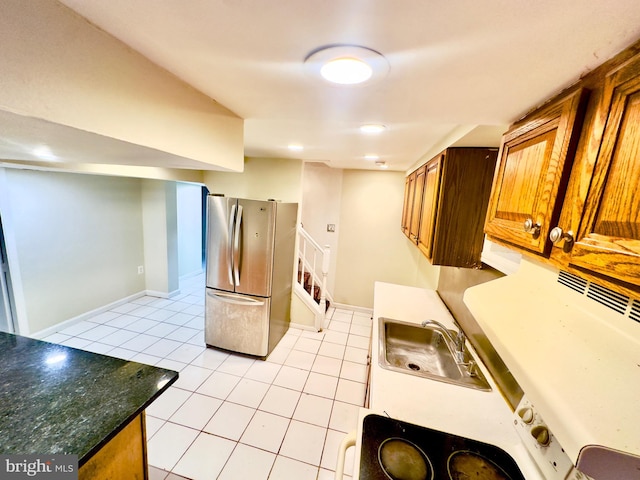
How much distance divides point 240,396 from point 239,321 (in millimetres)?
708

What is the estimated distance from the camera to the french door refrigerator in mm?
2494

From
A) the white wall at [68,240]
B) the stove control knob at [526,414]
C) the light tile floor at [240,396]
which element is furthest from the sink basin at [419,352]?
the white wall at [68,240]

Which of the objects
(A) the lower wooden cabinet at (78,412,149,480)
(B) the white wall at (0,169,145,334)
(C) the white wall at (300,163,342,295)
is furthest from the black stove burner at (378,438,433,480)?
(B) the white wall at (0,169,145,334)

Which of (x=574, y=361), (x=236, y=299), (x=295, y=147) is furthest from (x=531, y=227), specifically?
(x=236, y=299)

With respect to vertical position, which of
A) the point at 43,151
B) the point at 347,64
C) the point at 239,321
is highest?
the point at 347,64

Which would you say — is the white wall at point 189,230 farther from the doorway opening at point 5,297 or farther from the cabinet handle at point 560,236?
the cabinet handle at point 560,236

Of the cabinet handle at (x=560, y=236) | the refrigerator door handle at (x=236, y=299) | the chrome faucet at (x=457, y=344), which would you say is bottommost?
the refrigerator door handle at (x=236, y=299)

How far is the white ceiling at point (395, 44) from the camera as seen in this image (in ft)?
1.67

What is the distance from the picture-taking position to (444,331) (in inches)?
65.4

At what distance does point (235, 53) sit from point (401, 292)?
248 cm

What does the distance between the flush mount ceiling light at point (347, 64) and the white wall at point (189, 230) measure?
4.33 m

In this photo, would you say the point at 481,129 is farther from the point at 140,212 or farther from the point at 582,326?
the point at 140,212

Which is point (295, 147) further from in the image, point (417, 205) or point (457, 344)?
point (457, 344)

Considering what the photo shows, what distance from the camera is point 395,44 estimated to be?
0.62 meters
